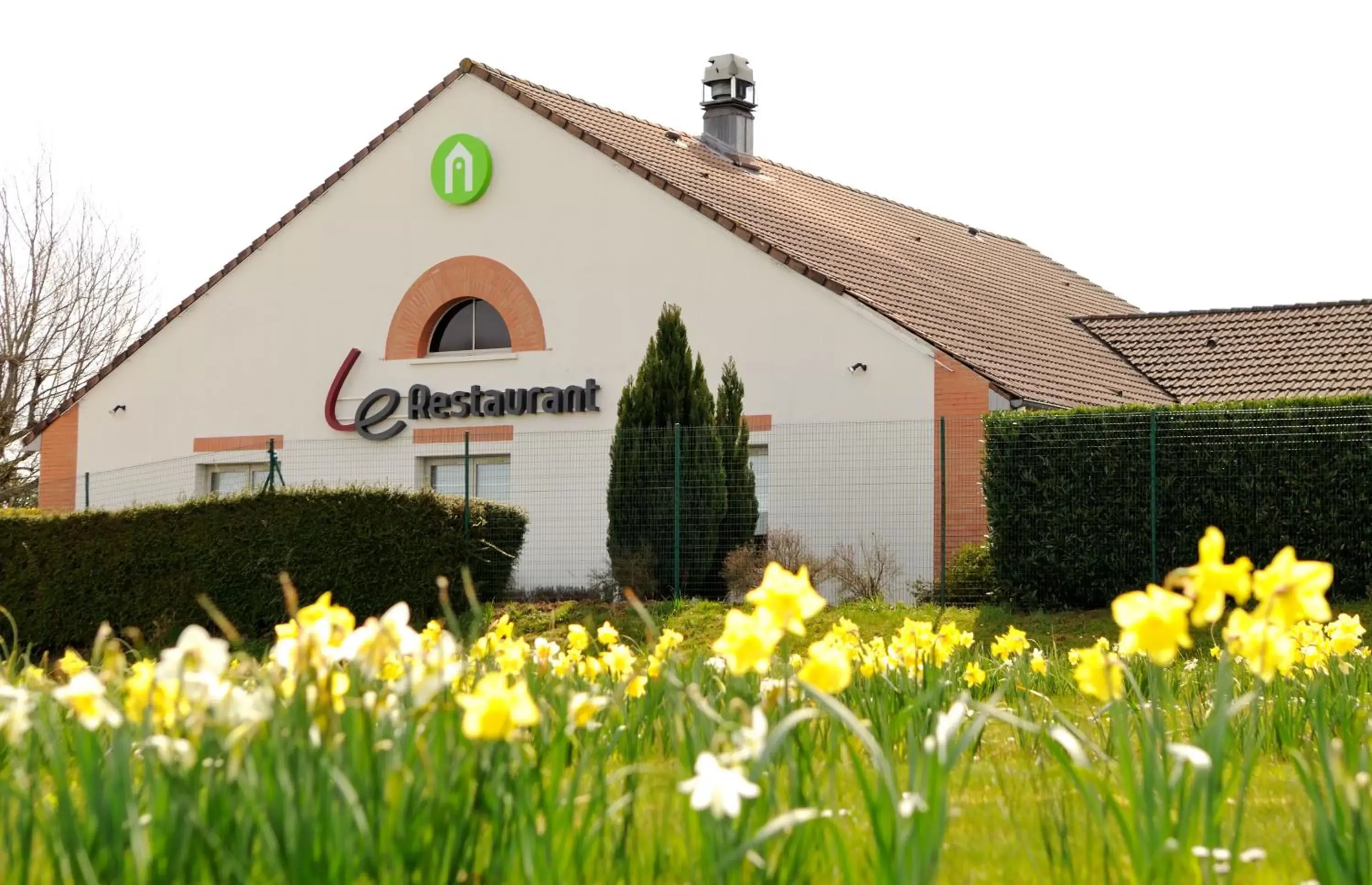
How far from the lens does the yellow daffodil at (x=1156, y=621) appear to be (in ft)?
10.2

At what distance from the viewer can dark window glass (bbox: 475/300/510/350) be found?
24.5m

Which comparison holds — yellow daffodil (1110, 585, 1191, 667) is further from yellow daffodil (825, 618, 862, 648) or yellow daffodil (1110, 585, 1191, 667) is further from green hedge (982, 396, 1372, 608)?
green hedge (982, 396, 1372, 608)

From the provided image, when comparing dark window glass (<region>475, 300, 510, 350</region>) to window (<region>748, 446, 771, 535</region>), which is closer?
window (<region>748, 446, 771, 535</region>)

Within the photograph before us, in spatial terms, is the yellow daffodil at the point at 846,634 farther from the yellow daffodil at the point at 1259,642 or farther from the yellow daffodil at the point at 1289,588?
the yellow daffodil at the point at 1289,588

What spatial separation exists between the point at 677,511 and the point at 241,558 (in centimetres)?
500

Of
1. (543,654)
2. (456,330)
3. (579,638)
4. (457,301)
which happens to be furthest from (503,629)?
(456,330)

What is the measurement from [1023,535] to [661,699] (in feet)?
41.6

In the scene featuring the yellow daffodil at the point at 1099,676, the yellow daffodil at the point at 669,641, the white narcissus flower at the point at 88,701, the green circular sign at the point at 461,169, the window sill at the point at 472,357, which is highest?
the green circular sign at the point at 461,169

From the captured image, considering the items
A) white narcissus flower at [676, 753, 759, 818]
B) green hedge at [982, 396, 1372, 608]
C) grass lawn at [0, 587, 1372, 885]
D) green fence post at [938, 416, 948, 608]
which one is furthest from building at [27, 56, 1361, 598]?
white narcissus flower at [676, 753, 759, 818]

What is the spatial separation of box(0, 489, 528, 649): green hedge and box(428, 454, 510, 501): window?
3.94 meters

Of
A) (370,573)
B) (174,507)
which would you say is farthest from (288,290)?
(370,573)

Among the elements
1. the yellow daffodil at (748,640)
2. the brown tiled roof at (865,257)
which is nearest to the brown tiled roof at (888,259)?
the brown tiled roof at (865,257)

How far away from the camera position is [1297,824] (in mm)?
4238

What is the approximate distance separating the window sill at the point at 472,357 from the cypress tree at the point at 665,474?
12.6 feet
